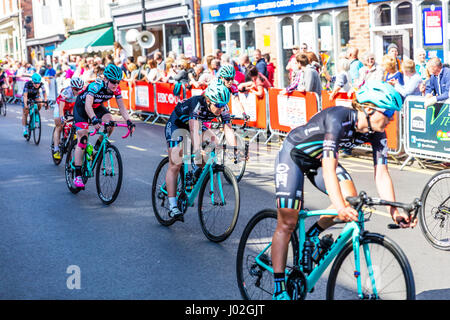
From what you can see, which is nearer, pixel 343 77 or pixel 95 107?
pixel 95 107

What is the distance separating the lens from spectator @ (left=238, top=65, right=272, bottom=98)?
1530 centimetres

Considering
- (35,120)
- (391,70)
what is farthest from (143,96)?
(391,70)

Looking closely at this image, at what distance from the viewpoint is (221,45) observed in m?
27.5

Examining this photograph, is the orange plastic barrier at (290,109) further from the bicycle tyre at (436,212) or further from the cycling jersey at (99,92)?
the bicycle tyre at (436,212)

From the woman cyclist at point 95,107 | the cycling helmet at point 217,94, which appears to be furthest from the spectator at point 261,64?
the cycling helmet at point 217,94

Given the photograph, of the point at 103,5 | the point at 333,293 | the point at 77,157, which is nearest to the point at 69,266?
the point at 333,293

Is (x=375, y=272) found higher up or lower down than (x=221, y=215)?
higher up

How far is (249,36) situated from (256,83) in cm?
1044

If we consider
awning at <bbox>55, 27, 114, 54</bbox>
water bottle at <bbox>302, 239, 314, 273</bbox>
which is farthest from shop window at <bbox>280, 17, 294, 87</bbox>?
water bottle at <bbox>302, 239, 314, 273</bbox>

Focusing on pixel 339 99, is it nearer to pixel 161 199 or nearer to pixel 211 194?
pixel 161 199

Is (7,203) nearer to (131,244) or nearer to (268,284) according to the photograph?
(131,244)

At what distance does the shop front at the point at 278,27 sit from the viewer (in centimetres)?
2095

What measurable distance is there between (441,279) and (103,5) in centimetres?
3576

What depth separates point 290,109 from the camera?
Answer: 1432 centimetres
